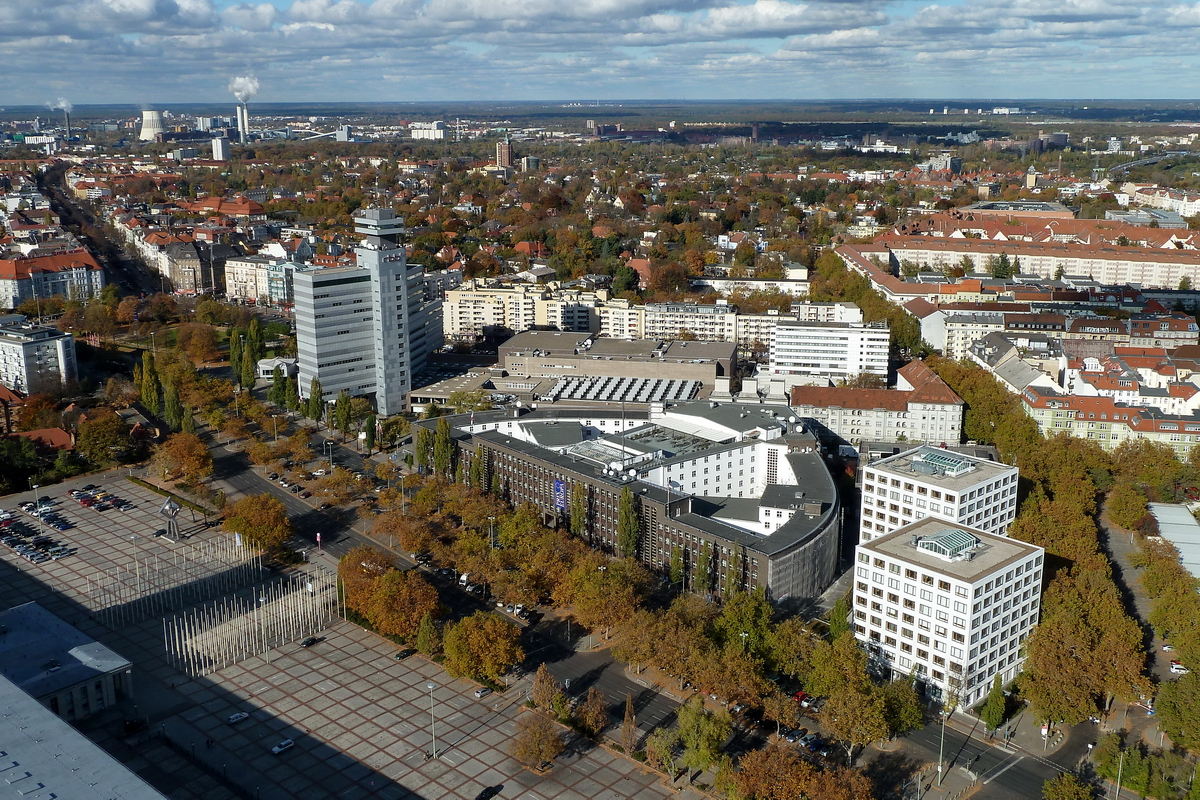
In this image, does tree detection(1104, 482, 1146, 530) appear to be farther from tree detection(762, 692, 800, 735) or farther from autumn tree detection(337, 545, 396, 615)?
autumn tree detection(337, 545, 396, 615)

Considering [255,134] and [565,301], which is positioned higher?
[255,134]

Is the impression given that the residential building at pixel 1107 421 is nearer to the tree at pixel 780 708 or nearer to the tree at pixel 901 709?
the tree at pixel 901 709

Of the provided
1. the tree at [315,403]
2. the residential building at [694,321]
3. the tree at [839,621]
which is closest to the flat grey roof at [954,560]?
the tree at [839,621]

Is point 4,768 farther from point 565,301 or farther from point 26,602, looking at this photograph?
point 565,301

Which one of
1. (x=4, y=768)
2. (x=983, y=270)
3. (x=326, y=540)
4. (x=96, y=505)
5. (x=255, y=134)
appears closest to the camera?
(x=4, y=768)

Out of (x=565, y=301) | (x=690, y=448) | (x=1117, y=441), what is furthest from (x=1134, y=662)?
(x=565, y=301)

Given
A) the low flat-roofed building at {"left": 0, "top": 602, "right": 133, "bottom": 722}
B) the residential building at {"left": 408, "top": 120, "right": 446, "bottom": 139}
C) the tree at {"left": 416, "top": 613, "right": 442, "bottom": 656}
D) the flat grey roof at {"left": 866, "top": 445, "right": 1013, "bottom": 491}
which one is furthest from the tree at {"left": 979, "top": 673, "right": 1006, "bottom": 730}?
the residential building at {"left": 408, "top": 120, "right": 446, "bottom": 139}
